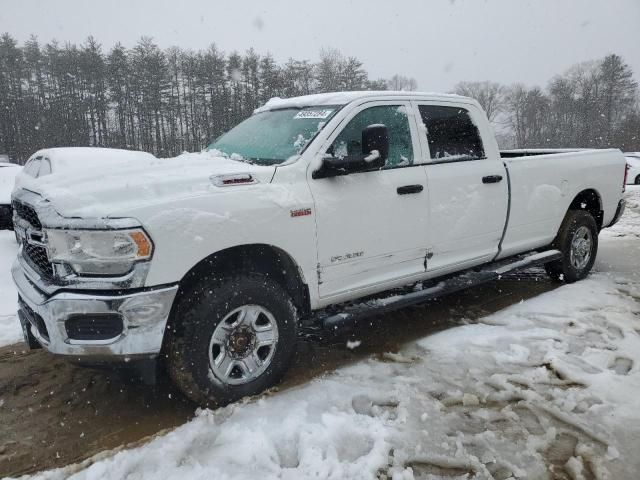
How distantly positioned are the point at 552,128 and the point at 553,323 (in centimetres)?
8656

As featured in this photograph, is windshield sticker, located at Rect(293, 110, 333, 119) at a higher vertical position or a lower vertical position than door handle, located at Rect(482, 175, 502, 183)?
higher

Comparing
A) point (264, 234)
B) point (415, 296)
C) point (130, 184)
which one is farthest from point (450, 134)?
point (130, 184)

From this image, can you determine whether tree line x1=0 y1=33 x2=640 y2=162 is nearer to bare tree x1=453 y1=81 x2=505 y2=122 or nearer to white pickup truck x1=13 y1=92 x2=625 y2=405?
bare tree x1=453 y1=81 x2=505 y2=122

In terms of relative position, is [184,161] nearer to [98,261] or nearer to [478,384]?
[98,261]

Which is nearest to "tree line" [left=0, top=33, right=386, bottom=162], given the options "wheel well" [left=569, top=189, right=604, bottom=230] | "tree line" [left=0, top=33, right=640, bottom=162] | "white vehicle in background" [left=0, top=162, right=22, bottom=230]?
"tree line" [left=0, top=33, right=640, bottom=162]

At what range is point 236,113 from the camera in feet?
189

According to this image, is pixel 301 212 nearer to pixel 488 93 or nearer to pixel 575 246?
pixel 575 246

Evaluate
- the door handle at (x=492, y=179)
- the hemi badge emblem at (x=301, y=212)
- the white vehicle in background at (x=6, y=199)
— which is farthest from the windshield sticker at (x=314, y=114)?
the white vehicle in background at (x=6, y=199)

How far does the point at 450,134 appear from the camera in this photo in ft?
13.9

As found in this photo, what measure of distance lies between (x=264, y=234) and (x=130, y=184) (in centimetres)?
83

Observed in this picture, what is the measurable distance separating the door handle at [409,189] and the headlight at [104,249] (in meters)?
1.90

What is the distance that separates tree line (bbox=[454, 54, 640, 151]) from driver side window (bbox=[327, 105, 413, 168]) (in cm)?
6046

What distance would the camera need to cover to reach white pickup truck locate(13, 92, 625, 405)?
261cm

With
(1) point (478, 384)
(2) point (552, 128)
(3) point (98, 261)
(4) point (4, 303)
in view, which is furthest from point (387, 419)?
(2) point (552, 128)
